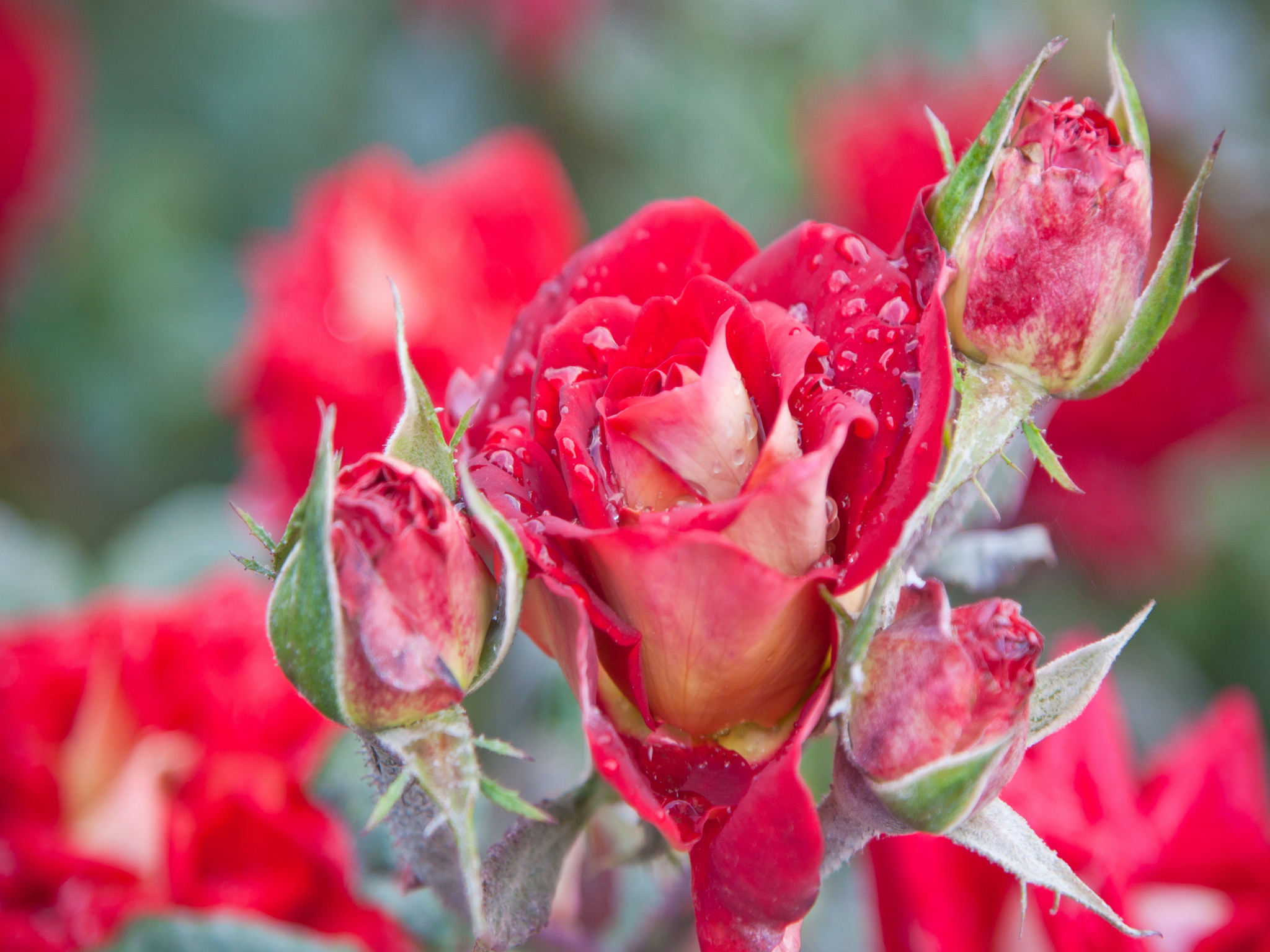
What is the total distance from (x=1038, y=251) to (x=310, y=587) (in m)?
0.28

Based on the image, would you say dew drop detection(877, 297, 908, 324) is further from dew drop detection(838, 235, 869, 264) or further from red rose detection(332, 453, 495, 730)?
red rose detection(332, 453, 495, 730)

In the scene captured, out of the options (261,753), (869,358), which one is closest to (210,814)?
(261,753)

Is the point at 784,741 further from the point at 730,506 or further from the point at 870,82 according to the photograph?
the point at 870,82

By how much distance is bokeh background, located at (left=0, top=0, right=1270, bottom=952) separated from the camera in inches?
44.4

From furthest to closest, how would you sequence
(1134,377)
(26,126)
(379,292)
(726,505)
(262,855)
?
(26,126)
(1134,377)
(379,292)
(262,855)
(726,505)

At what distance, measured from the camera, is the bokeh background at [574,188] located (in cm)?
113

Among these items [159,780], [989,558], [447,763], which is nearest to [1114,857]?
[989,558]

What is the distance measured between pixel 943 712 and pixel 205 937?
0.40 metres

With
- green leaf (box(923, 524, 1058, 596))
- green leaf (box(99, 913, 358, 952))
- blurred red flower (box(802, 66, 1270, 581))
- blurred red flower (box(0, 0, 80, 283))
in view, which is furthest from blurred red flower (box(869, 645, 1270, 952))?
blurred red flower (box(0, 0, 80, 283))

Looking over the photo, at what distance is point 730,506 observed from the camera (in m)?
0.35

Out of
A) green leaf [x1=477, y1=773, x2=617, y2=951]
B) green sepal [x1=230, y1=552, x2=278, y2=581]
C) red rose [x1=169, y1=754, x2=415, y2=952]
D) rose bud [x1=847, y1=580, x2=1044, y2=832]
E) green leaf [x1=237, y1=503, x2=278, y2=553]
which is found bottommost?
red rose [x1=169, y1=754, x2=415, y2=952]

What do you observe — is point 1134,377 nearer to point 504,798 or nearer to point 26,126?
point 504,798

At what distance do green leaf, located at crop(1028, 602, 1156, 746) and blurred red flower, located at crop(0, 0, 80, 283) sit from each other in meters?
1.38

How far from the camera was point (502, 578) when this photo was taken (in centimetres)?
37
